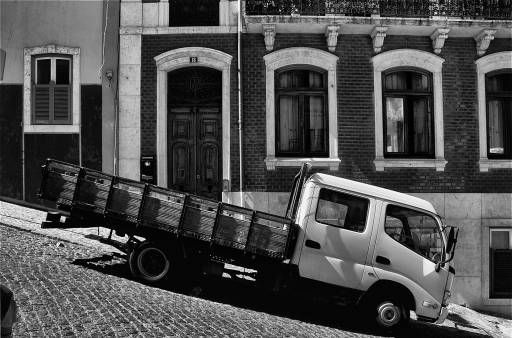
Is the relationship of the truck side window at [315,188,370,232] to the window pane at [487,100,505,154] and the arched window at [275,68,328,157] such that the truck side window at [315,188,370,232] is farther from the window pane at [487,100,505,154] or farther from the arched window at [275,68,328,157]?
the window pane at [487,100,505,154]

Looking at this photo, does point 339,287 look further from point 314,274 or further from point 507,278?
point 507,278

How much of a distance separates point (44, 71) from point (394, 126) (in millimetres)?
8575

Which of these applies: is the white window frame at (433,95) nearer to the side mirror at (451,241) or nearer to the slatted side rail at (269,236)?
the side mirror at (451,241)

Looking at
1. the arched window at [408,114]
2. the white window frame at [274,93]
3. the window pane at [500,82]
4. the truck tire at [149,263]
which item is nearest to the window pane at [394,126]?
the arched window at [408,114]

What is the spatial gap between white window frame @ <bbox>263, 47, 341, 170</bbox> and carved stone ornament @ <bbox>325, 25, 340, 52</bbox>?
8.0 inches

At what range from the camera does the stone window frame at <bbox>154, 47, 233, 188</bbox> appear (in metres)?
14.2

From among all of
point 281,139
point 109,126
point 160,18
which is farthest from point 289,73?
point 109,126

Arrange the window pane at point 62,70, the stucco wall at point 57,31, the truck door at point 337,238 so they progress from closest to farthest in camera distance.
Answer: the truck door at point 337,238, the stucco wall at point 57,31, the window pane at point 62,70

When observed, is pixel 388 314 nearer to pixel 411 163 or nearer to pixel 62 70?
pixel 411 163

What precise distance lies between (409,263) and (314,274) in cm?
156

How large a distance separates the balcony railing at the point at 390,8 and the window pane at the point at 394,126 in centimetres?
205

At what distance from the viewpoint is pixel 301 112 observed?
14.4m

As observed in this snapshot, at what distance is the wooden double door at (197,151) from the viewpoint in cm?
1448

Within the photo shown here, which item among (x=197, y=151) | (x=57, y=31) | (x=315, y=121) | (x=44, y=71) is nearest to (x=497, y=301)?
(x=315, y=121)
